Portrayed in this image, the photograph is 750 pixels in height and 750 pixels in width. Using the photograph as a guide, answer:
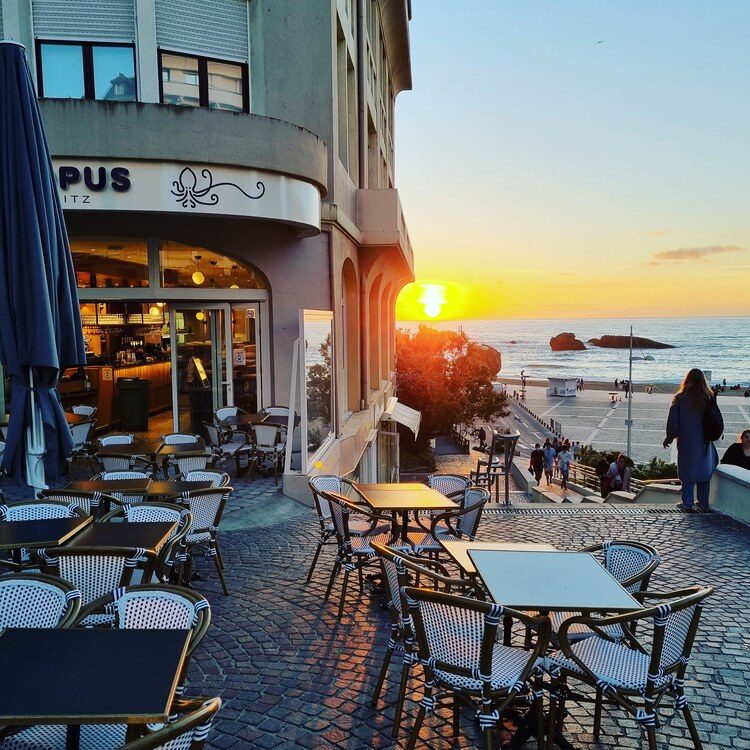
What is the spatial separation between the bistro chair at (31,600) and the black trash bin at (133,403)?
1168 cm

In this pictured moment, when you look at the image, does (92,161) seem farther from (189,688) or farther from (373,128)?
(373,128)

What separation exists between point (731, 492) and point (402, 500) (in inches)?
225

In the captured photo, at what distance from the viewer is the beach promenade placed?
46094 mm

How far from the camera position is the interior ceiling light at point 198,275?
12594 millimetres

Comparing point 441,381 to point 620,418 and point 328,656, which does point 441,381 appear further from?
point 328,656

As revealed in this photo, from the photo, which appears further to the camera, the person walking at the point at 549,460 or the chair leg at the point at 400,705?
the person walking at the point at 549,460

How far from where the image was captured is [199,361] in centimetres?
1291

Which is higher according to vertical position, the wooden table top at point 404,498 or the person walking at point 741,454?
the wooden table top at point 404,498

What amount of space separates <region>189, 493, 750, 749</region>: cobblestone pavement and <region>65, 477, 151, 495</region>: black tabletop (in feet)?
3.76

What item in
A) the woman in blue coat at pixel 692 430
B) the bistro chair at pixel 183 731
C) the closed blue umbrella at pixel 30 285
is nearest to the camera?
the bistro chair at pixel 183 731

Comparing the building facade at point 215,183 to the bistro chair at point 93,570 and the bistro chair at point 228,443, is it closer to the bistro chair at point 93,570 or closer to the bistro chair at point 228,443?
the bistro chair at point 228,443


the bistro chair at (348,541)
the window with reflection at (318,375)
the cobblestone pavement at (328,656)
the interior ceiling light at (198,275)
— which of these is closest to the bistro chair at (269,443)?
the window with reflection at (318,375)

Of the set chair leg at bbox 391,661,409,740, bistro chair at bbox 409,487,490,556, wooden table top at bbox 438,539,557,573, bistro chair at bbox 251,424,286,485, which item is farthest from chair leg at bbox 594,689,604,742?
bistro chair at bbox 251,424,286,485

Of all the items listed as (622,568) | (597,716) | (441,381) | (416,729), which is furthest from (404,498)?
(441,381)
